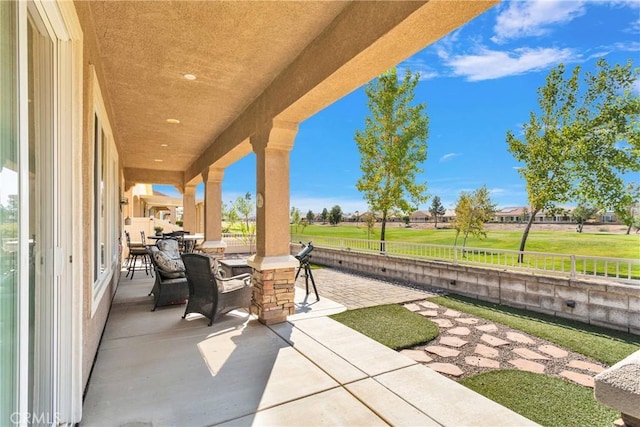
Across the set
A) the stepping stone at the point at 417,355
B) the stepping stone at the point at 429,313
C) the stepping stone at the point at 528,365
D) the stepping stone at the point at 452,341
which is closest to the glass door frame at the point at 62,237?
the stepping stone at the point at 417,355

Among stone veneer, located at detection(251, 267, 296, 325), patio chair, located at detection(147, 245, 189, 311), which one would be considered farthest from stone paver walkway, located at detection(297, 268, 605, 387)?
patio chair, located at detection(147, 245, 189, 311)

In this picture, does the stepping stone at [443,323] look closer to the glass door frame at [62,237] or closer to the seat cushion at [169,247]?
the glass door frame at [62,237]

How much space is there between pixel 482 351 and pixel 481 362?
0.32 m

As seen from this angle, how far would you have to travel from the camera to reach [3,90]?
4.19 feet

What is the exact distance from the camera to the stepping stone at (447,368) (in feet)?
9.81

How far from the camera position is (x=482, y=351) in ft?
11.6

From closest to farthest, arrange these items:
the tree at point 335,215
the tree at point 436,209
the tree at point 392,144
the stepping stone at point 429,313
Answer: the stepping stone at point 429,313
the tree at point 392,144
the tree at point 436,209
the tree at point 335,215

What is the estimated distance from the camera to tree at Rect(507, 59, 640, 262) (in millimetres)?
7559

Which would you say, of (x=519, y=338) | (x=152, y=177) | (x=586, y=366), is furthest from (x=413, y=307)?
(x=152, y=177)

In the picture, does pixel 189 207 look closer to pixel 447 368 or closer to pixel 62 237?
pixel 62 237

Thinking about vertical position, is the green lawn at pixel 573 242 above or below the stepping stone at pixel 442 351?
above

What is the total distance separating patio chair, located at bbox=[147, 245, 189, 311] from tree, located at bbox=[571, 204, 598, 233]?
395 inches

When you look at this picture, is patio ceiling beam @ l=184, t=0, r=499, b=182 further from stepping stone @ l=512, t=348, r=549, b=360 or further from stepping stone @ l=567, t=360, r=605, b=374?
stepping stone @ l=567, t=360, r=605, b=374

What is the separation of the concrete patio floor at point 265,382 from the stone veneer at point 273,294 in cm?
19
